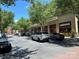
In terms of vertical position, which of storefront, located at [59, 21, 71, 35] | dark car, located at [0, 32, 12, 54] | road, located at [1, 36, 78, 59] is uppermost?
storefront, located at [59, 21, 71, 35]

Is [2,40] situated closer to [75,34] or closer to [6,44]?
[6,44]

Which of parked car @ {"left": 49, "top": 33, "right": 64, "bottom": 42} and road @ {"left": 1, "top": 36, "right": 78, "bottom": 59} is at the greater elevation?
parked car @ {"left": 49, "top": 33, "right": 64, "bottom": 42}

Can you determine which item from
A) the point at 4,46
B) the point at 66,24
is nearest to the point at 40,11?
the point at 66,24

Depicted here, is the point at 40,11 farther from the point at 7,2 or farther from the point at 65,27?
the point at 7,2

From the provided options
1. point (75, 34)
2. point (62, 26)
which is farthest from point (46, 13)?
point (75, 34)

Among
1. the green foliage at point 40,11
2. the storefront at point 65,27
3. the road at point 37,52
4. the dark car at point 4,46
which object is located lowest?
the road at point 37,52

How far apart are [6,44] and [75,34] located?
82.9 ft

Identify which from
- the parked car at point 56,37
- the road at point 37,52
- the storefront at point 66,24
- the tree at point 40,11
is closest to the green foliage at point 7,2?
the road at point 37,52

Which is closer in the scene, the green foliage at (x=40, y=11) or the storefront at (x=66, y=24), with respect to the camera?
the storefront at (x=66, y=24)

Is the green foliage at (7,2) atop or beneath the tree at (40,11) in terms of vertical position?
beneath

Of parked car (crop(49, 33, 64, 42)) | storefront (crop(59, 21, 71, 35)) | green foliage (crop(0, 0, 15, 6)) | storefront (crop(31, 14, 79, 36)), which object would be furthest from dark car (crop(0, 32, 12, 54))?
storefront (crop(59, 21, 71, 35))

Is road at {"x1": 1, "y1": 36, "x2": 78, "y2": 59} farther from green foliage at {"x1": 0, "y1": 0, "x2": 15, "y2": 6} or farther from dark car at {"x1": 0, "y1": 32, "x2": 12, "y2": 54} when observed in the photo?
green foliage at {"x1": 0, "y1": 0, "x2": 15, "y2": 6}

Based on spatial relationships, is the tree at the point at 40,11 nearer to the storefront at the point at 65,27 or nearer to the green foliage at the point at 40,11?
the green foliage at the point at 40,11

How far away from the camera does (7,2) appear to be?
1694 cm
